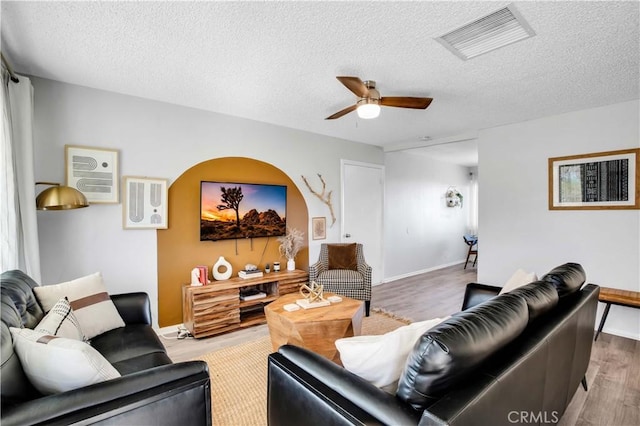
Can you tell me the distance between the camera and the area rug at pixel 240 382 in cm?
192

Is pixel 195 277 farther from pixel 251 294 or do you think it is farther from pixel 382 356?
pixel 382 356

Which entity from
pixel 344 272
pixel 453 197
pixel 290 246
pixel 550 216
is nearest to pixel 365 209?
pixel 344 272

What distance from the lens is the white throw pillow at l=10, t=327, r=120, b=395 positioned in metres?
1.11

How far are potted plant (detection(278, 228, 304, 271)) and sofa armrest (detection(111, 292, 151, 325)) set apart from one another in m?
1.88

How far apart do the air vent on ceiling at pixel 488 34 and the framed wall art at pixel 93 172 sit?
305 cm

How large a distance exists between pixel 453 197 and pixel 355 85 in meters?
5.82

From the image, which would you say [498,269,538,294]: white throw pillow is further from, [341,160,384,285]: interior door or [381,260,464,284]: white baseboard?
[381,260,464,284]: white baseboard

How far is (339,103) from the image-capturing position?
3.28 meters

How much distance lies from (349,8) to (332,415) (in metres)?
1.98

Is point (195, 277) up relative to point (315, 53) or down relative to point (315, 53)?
down

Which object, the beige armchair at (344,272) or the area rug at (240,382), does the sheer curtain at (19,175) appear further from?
the beige armchair at (344,272)

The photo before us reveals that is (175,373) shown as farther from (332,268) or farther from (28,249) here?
(332,268)

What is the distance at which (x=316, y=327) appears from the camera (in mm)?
2338

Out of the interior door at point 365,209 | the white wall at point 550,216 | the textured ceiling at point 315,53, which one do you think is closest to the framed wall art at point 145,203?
the textured ceiling at point 315,53
